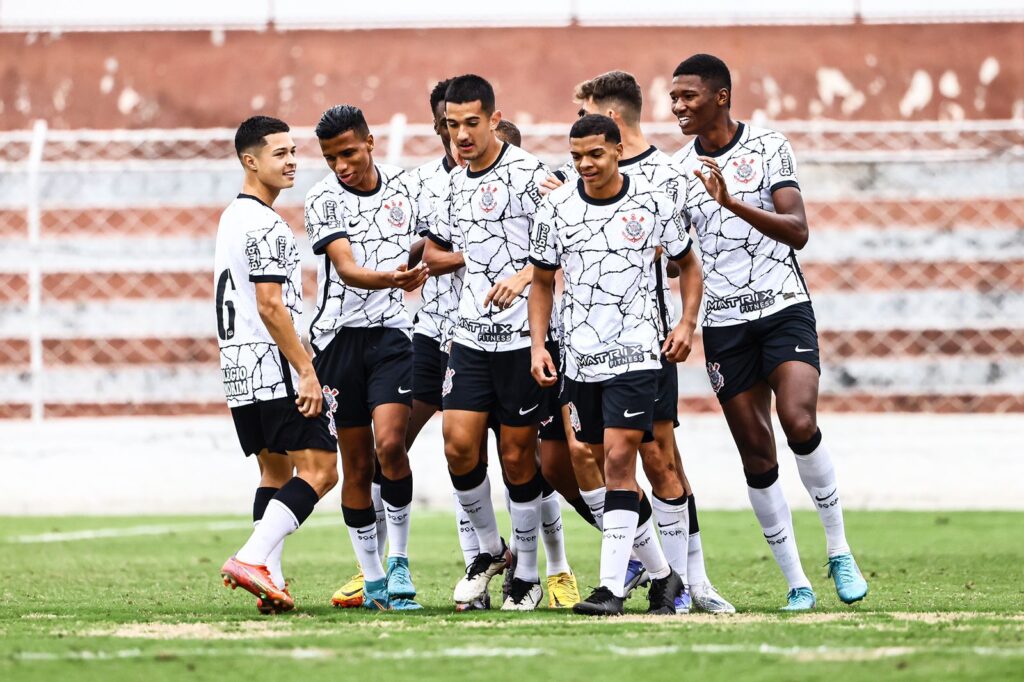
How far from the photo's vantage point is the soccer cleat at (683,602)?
7.08 m

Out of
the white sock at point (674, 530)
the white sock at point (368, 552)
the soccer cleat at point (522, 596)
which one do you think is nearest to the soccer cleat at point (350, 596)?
the white sock at point (368, 552)

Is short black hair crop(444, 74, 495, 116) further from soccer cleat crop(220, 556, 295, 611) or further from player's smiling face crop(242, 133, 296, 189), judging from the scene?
soccer cleat crop(220, 556, 295, 611)

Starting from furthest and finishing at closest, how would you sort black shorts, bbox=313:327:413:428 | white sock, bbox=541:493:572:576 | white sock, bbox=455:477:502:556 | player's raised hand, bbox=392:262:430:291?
white sock, bbox=541:493:572:576 → white sock, bbox=455:477:502:556 → black shorts, bbox=313:327:413:428 → player's raised hand, bbox=392:262:430:291

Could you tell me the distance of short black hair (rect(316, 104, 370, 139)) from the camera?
23.6 feet

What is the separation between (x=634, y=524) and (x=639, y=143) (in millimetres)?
1696

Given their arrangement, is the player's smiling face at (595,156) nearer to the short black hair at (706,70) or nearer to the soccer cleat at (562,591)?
the short black hair at (706,70)

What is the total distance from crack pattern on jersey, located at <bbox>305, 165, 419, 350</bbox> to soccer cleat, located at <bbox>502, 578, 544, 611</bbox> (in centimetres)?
125

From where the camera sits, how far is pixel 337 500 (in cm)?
1333

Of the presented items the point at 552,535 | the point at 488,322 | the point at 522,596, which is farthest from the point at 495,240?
the point at 522,596

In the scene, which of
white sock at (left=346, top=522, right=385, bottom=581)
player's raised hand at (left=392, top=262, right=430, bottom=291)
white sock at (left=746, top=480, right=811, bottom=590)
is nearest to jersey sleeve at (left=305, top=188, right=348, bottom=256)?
player's raised hand at (left=392, top=262, right=430, bottom=291)

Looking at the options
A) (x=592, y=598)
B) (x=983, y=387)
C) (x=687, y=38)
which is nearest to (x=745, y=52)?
(x=687, y=38)

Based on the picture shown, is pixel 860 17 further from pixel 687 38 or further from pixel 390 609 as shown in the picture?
pixel 390 609

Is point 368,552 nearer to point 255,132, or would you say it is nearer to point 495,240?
point 495,240

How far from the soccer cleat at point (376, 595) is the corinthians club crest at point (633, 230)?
1892mm
